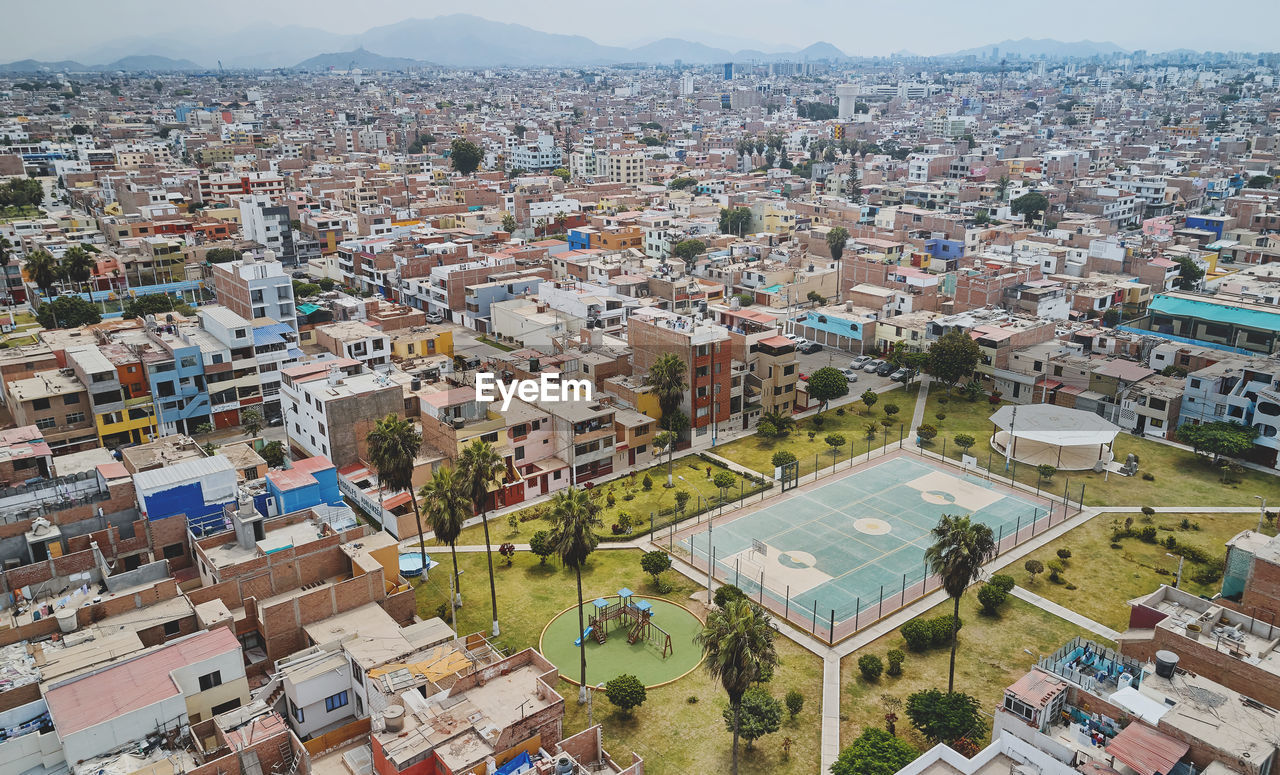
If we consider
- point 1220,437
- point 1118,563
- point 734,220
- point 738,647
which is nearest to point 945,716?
point 738,647

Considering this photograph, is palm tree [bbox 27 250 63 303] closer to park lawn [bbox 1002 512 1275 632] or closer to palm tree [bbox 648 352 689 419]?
palm tree [bbox 648 352 689 419]

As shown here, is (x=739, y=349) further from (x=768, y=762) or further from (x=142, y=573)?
(x=142, y=573)

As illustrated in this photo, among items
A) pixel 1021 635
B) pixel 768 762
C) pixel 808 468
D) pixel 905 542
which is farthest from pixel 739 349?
pixel 768 762

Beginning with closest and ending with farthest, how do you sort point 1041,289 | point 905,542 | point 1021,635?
point 1021,635, point 905,542, point 1041,289

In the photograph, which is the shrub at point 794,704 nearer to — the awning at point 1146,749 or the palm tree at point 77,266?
the awning at point 1146,749

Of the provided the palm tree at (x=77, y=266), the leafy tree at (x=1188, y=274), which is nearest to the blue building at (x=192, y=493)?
the palm tree at (x=77, y=266)

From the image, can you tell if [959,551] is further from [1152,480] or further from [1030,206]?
[1030,206]

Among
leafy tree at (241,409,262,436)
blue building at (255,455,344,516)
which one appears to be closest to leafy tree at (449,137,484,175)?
leafy tree at (241,409,262,436)
